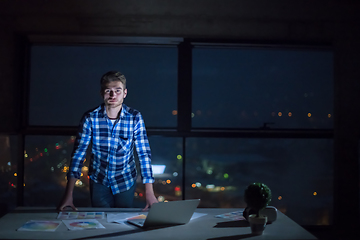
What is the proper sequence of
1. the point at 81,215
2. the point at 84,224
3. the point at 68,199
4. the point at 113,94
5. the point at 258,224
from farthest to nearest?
the point at 113,94
the point at 68,199
the point at 81,215
the point at 84,224
the point at 258,224

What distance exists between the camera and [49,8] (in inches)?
128

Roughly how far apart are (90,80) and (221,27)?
1.42 metres

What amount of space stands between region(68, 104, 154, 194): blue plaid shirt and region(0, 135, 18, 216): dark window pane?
3.70 ft

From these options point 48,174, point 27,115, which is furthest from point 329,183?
point 27,115

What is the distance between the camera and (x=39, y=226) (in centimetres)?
153

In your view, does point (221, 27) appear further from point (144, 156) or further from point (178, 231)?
point (178, 231)

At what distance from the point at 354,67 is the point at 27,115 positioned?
3.27 metres

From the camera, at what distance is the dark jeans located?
7.55 ft

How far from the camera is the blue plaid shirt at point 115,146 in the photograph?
2.29m

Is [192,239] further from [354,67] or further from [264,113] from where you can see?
[354,67]

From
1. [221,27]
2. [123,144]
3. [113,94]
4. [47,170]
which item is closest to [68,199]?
[123,144]

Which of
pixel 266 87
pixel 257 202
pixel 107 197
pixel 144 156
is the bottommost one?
pixel 107 197

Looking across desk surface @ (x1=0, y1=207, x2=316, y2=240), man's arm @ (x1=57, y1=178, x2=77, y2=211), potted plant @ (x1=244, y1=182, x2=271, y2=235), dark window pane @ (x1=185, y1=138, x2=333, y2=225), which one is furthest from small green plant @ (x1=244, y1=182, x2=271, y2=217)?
dark window pane @ (x1=185, y1=138, x2=333, y2=225)

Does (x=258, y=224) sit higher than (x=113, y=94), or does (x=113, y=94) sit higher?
(x=113, y=94)
